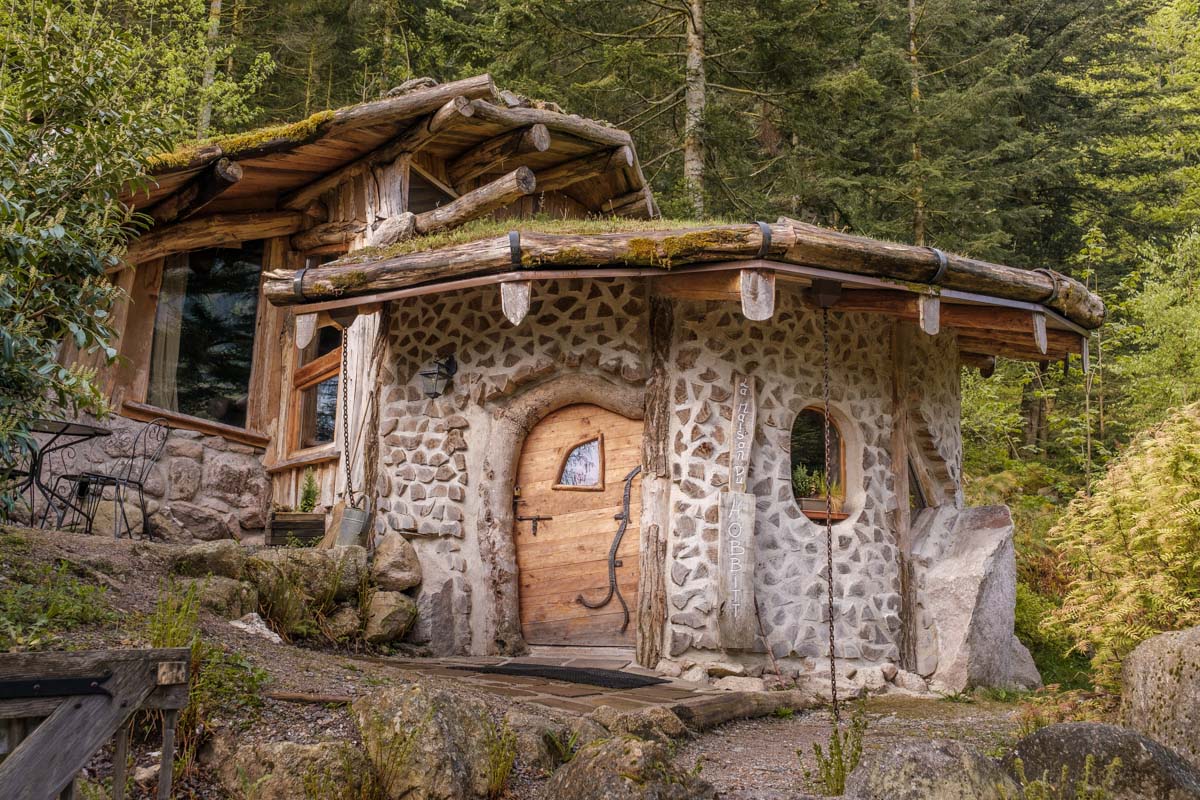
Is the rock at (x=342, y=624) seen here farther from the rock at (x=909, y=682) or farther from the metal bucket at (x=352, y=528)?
the rock at (x=909, y=682)

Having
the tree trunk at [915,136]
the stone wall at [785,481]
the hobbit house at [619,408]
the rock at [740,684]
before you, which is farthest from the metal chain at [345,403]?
the tree trunk at [915,136]

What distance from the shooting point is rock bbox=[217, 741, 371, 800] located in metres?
3.85

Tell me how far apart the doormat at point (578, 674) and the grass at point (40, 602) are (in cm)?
279

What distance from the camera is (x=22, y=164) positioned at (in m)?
4.61

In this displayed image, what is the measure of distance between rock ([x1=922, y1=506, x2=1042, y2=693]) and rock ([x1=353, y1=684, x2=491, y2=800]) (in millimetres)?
5114

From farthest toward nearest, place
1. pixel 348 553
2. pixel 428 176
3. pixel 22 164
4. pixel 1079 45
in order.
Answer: pixel 1079 45
pixel 428 176
pixel 348 553
pixel 22 164

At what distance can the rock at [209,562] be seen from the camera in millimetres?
6668

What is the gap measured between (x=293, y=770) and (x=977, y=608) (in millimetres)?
6143

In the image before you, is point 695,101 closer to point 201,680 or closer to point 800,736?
point 800,736

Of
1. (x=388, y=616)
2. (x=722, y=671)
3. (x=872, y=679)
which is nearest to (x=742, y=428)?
(x=722, y=671)

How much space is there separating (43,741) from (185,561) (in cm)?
453

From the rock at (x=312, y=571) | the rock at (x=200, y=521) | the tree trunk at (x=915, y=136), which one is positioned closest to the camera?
the rock at (x=312, y=571)

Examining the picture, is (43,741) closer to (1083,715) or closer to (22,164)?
(22,164)

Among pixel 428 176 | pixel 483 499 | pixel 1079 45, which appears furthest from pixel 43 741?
pixel 1079 45
